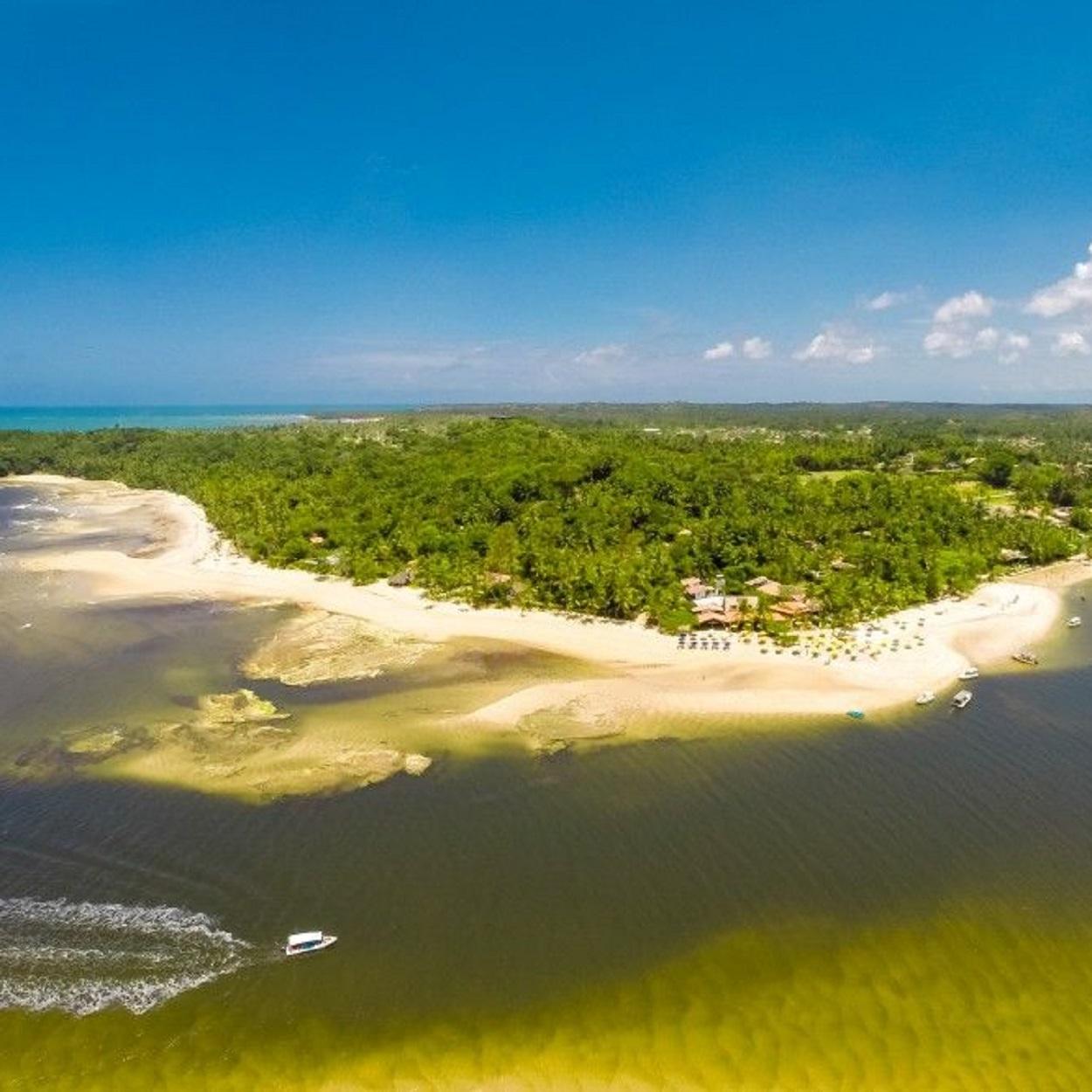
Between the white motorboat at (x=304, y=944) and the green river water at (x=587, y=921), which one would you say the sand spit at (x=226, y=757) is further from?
the white motorboat at (x=304, y=944)

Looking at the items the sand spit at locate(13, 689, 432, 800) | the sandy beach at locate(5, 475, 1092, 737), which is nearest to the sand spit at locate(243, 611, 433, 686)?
the sandy beach at locate(5, 475, 1092, 737)

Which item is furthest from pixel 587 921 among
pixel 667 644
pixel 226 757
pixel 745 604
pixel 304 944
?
pixel 745 604

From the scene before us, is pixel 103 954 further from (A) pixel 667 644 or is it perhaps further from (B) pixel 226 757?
(A) pixel 667 644

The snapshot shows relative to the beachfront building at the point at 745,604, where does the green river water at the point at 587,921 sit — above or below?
below

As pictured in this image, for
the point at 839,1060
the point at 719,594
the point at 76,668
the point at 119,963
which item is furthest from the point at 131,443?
the point at 839,1060

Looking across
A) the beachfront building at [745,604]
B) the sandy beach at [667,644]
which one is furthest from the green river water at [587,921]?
the beachfront building at [745,604]

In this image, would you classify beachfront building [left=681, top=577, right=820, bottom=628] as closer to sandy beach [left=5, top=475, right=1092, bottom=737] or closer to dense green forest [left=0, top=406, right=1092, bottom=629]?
dense green forest [left=0, top=406, right=1092, bottom=629]

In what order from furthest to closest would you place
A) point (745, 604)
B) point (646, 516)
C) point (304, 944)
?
point (646, 516) → point (745, 604) → point (304, 944)
